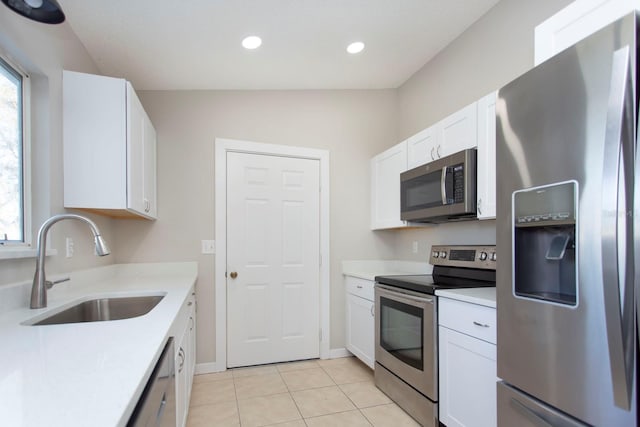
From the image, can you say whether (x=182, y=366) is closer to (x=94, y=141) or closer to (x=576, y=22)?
(x=94, y=141)

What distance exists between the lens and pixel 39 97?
5.86ft

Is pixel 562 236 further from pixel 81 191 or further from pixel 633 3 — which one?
pixel 81 191

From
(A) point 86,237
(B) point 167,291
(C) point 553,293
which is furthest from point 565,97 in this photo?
(A) point 86,237

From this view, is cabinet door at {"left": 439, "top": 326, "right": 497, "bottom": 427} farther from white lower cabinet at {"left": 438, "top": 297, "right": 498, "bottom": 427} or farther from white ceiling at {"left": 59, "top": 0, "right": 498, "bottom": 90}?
white ceiling at {"left": 59, "top": 0, "right": 498, "bottom": 90}

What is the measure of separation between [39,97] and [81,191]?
0.52 m

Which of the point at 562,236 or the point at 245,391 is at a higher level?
the point at 562,236

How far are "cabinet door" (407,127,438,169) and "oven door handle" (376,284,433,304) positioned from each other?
3.31 feet

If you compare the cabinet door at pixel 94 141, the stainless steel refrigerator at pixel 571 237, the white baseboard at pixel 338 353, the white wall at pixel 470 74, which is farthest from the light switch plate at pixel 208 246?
the stainless steel refrigerator at pixel 571 237

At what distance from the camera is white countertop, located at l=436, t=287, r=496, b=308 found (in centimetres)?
170

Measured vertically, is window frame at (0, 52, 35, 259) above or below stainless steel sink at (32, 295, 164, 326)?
above

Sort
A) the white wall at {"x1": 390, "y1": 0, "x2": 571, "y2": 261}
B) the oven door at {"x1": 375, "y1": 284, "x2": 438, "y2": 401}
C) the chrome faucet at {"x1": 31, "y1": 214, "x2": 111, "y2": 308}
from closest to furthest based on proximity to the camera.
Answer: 1. the chrome faucet at {"x1": 31, "y1": 214, "x2": 111, "y2": 308}
2. the oven door at {"x1": 375, "y1": 284, "x2": 438, "y2": 401}
3. the white wall at {"x1": 390, "y1": 0, "x2": 571, "y2": 261}

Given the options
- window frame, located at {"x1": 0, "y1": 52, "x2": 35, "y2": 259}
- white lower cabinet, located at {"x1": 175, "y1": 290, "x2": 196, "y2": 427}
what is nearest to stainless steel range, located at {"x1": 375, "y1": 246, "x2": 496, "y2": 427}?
white lower cabinet, located at {"x1": 175, "y1": 290, "x2": 196, "y2": 427}

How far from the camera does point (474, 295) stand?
1843 mm

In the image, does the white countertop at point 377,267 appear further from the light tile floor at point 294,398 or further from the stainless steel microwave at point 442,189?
the light tile floor at point 294,398
